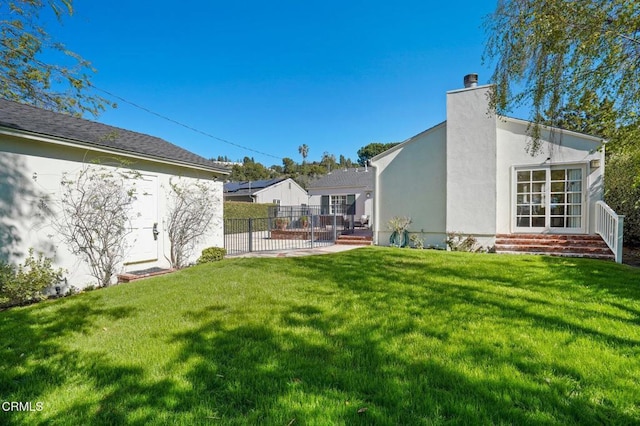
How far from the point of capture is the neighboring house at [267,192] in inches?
1307

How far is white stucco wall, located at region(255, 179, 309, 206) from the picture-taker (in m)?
33.2

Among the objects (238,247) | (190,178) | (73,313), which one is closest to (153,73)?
(190,178)

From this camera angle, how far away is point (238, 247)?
13.4 m

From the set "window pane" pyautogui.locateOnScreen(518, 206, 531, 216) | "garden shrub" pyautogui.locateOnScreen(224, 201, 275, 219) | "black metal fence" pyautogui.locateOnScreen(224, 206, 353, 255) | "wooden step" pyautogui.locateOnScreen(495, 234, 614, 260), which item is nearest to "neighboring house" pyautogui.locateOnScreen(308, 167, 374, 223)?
"garden shrub" pyautogui.locateOnScreen(224, 201, 275, 219)

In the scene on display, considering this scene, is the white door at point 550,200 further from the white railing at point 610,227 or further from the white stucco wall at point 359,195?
the white stucco wall at point 359,195

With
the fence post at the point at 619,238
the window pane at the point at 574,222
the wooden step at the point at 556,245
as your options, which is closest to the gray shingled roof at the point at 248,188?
the wooden step at the point at 556,245

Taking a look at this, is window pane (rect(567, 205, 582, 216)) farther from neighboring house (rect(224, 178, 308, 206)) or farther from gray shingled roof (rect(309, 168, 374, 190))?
neighboring house (rect(224, 178, 308, 206))

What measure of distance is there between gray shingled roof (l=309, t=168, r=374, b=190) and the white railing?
16732 mm

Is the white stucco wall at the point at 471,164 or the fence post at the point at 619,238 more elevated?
the white stucco wall at the point at 471,164

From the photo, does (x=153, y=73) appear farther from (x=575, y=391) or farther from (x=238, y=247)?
(x=575, y=391)

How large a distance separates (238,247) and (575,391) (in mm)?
12346

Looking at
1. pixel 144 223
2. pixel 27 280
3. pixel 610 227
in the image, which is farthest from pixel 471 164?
pixel 27 280

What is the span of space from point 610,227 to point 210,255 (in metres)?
11.9

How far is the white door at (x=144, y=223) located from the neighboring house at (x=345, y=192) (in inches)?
632
